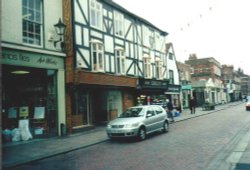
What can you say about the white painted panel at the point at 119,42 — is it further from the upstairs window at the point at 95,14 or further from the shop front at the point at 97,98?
the shop front at the point at 97,98

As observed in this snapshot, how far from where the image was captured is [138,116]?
14141 millimetres

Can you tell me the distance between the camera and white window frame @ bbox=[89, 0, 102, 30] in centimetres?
1939

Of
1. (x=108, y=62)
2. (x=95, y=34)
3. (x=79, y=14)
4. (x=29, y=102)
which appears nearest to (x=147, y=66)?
(x=108, y=62)

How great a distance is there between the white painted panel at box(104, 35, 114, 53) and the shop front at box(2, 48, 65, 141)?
5.11 meters

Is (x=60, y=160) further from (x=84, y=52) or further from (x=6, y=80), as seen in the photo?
(x=84, y=52)

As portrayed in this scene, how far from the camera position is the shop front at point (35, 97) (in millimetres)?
14695

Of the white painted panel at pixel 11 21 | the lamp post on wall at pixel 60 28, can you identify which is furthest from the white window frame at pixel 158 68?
the white painted panel at pixel 11 21

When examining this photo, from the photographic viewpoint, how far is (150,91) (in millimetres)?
27188

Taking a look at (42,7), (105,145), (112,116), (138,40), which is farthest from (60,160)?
(138,40)

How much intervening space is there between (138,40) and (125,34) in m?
2.43

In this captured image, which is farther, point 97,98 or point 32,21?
point 97,98

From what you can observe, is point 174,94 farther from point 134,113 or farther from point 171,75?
point 134,113

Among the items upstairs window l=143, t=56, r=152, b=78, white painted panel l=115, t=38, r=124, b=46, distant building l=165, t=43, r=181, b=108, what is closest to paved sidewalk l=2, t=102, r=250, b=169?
white painted panel l=115, t=38, r=124, b=46

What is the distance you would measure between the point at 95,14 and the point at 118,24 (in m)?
3.26
